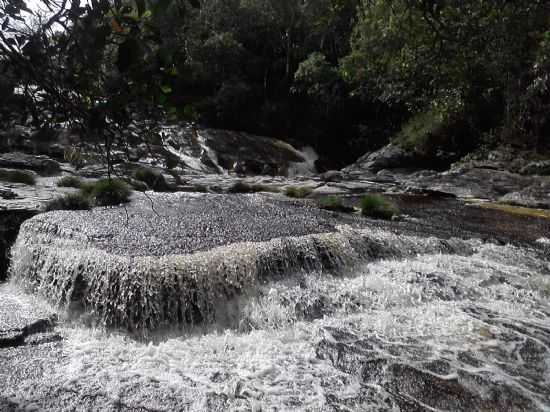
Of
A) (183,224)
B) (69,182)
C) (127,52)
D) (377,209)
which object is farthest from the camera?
(69,182)

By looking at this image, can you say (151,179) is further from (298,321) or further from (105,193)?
(298,321)

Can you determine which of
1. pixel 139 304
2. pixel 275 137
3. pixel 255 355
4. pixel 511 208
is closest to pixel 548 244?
pixel 511 208

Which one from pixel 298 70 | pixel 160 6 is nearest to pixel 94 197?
pixel 160 6

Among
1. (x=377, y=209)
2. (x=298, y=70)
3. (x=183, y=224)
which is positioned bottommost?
(x=183, y=224)

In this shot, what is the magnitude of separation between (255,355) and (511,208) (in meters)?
9.61

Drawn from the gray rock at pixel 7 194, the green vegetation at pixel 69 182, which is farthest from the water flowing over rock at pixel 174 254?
the green vegetation at pixel 69 182

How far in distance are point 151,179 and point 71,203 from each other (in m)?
3.88

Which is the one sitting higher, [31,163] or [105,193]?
[31,163]

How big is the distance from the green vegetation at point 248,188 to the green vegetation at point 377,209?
3.87 m

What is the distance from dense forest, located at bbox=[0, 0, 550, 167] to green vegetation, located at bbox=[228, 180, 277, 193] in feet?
9.36

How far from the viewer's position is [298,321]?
4.98 meters

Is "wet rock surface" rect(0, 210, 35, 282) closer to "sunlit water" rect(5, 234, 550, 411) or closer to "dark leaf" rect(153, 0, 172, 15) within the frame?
"sunlit water" rect(5, 234, 550, 411)

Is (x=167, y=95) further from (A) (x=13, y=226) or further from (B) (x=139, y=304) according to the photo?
(A) (x=13, y=226)

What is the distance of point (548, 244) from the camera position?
7.79 m
